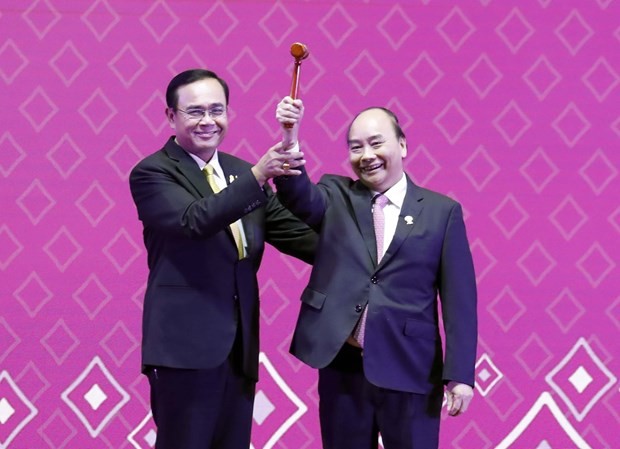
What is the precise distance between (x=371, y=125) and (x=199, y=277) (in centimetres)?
50

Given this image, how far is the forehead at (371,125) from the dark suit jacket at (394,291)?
0.14m

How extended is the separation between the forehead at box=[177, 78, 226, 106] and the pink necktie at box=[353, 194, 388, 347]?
402 mm

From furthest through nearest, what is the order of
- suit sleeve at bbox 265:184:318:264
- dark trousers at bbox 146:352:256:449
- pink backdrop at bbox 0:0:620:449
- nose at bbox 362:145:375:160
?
pink backdrop at bbox 0:0:620:449 → suit sleeve at bbox 265:184:318:264 → nose at bbox 362:145:375:160 → dark trousers at bbox 146:352:256:449

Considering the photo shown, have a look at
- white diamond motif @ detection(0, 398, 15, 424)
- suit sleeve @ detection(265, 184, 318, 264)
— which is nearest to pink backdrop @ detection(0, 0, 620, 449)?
white diamond motif @ detection(0, 398, 15, 424)

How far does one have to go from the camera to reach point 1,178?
2787 millimetres

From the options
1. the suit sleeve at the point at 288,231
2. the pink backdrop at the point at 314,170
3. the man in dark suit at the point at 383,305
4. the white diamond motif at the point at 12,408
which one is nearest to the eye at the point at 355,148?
the man in dark suit at the point at 383,305

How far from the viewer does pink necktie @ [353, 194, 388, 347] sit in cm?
196

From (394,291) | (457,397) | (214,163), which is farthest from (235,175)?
(457,397)

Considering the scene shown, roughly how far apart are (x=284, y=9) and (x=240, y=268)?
3.73 feet

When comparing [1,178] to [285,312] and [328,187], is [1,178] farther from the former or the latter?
[328,187]

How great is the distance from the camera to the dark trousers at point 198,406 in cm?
190

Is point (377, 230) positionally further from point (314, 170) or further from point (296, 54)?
point (314, 170)

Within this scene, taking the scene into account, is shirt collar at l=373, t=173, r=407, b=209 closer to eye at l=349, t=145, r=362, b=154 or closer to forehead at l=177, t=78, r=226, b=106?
eye at l=349, t=145, r=362, b=154

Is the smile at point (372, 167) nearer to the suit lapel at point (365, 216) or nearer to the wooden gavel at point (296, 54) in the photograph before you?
the suit lapel at point (365, 216)
